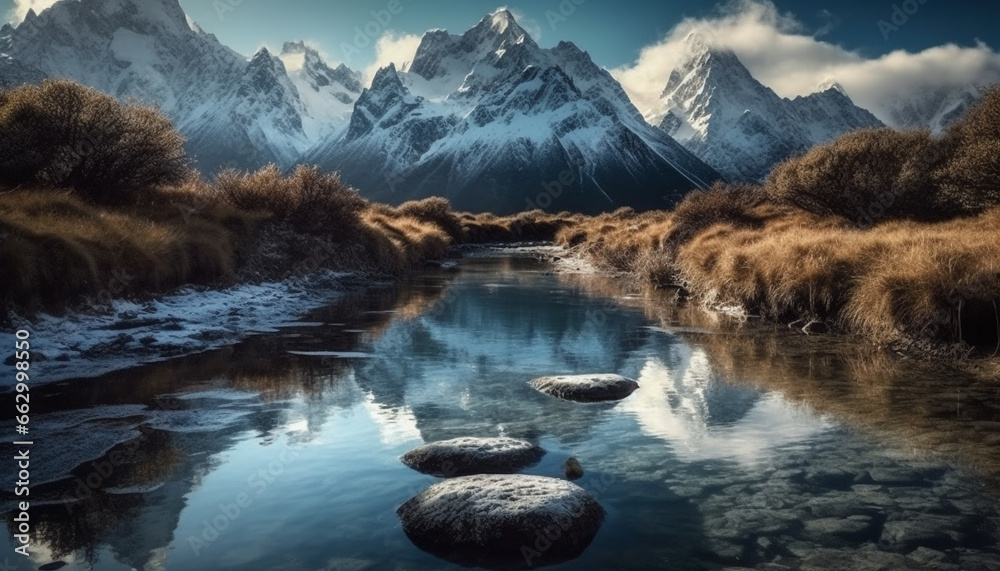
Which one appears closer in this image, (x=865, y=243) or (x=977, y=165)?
(x=865, y=243)

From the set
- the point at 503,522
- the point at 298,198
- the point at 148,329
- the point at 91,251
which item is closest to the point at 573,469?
the point at 503,522

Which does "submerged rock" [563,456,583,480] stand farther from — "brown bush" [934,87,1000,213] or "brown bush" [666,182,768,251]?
"brown bush" [666,182,768,251]

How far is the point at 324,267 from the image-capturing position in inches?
1023

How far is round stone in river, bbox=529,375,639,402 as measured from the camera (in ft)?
33.5

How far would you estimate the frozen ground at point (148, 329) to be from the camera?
10.9m

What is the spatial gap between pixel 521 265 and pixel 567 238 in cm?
2109


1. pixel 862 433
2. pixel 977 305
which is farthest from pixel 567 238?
pixel 862 433

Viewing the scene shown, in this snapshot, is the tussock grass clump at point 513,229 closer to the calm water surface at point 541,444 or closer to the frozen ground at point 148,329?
the frozen ground at point 148,329

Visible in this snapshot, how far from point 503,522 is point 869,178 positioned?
26.4m

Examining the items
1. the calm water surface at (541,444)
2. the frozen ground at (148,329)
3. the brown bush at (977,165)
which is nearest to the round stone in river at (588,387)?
the calm water surface at (541,444)

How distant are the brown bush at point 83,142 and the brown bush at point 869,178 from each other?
82.7 feet

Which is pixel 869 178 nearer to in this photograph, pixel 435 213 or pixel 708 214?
pixel 708 214

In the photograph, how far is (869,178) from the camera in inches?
1036

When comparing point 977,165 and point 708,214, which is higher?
point 977,165
